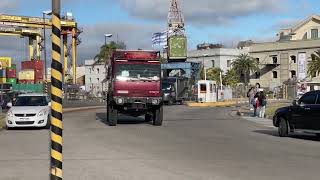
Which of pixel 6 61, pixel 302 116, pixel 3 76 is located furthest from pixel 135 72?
pixel 6 61

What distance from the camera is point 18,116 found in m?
23.9

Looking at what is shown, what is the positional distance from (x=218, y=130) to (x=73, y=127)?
20.4 ft

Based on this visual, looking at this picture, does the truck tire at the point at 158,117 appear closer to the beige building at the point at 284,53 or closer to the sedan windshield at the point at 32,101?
the sedan windshield at the point at 32,101

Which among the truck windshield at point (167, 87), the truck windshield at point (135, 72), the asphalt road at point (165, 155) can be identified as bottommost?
the asphalt road at point (165, 155)

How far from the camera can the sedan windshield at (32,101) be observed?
25.3m

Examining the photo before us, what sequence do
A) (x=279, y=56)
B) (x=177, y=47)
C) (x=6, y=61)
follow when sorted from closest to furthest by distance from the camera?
(x=177, y=47), (x=279, y=56), (x=6, y=61)

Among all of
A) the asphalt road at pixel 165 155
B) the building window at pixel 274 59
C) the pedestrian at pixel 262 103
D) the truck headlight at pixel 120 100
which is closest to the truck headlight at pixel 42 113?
the asphalt road at pixel 165 155

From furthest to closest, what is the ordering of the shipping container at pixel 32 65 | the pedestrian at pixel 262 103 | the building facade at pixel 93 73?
1. the building facade at pixel 93 73
2. the shipping container at pixel 32 65
3. the pedestrian at pixel 262 103

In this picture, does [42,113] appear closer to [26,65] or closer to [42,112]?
[42,112]

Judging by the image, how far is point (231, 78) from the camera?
10381 cm

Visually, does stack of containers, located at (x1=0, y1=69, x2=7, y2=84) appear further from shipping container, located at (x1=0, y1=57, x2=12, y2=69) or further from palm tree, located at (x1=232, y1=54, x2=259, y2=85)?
palm tree, located at (x1=232, y1=54, x2=259, y2=85)

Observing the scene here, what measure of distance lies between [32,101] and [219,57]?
86.9 meters

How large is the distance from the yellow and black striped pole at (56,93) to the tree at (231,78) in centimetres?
9528

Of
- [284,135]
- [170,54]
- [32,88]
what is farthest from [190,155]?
[170,54]
